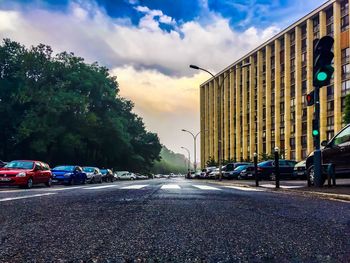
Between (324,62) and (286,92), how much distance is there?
187ft

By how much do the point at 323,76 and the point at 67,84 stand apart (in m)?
41.2

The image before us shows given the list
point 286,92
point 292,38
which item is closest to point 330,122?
point 286,92

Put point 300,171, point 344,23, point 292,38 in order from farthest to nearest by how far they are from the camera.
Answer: point 292,38 → point 344,23 → point 300,171

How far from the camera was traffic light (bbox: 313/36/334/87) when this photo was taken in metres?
11.0

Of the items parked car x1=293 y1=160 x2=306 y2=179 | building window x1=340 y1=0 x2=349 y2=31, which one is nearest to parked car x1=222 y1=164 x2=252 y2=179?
parked car x1=293 y1=160 x2=306 y2=179

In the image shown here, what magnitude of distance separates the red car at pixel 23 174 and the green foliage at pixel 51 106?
20610 millimetres

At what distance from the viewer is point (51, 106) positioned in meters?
43.0

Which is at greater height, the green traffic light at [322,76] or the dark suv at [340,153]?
the green traffic light at [322,76]

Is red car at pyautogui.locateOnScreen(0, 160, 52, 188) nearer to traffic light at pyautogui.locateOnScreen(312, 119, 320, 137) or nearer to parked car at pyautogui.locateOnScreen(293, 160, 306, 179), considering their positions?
traffic light at pyautogui.locateOnScreen(312, 119, 320, 137)

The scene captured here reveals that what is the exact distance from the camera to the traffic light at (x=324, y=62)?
434 inches

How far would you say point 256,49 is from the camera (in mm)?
78125

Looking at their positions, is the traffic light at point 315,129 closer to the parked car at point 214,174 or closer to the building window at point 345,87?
the parked car at point 214,174

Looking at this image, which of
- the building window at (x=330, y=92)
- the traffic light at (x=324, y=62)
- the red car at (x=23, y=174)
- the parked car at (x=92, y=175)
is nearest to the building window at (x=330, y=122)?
the building window at (x=330, y=92)

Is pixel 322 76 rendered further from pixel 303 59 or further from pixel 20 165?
pixel 303 59
